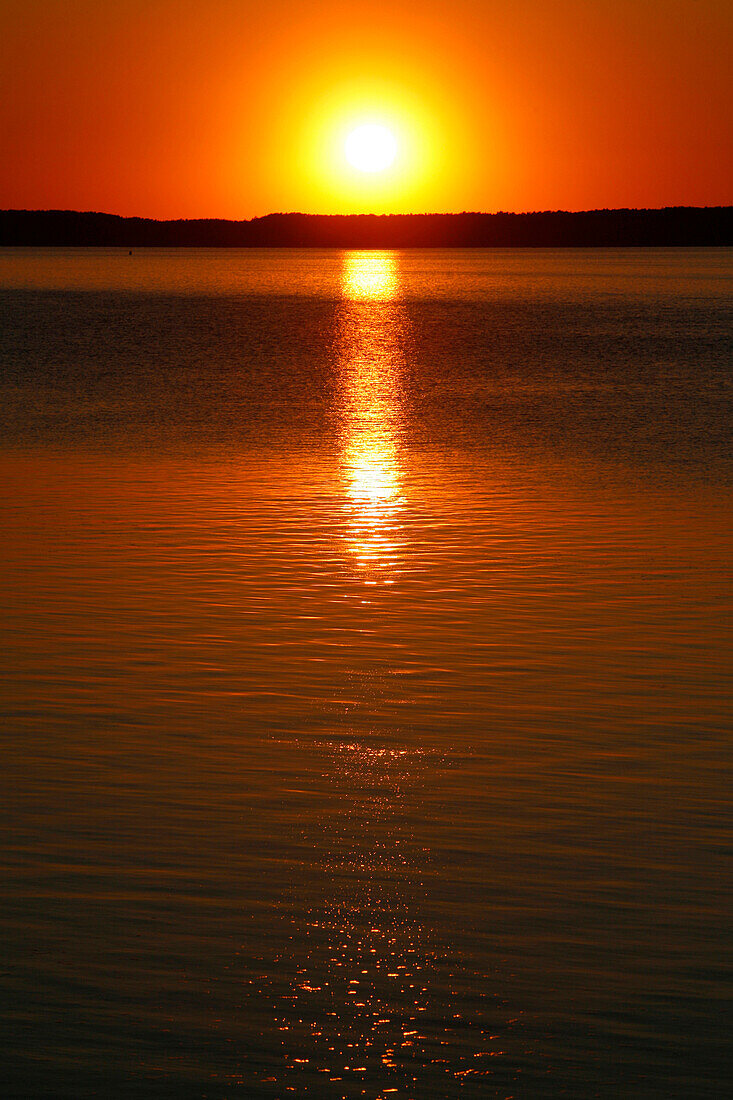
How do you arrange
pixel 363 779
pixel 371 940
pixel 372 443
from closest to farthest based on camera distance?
pixel 371 940 → pixel 363 779 → pixel 372 443

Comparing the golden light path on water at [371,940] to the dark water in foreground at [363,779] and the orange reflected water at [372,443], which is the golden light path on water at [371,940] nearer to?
the dark water in foreground at [363,779]

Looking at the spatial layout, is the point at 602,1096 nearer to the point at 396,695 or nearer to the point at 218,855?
the point at 218,855

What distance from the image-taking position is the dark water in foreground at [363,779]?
8.08 metres

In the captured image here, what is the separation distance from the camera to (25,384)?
4825 centimetres

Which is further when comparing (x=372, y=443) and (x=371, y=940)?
(x=372, y=443)

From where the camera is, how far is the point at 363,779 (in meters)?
11.9

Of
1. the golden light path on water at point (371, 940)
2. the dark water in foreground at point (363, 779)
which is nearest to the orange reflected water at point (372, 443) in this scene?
the dark water in foreground at point (363, 779)

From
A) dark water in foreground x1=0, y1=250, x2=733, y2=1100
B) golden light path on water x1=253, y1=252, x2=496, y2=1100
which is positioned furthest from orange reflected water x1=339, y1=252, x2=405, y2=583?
golden light path on water x1=253, y1=252, x2=496, y2=1100

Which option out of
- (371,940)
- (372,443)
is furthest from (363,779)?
(372,443)

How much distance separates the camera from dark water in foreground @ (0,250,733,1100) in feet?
26.5

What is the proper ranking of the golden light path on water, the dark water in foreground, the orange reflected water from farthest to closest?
the orange reflected water
the dark water in foreground
the golden light path on water

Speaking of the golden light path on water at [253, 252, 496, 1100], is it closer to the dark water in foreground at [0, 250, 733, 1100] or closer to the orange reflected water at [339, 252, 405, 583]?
the dark water in foreground at [0, 250, 733, 1100]

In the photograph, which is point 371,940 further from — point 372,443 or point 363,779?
point 372,443

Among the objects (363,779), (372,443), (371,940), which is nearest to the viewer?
(371,940)
